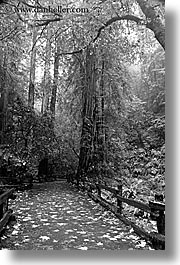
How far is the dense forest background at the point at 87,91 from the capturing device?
3277mm

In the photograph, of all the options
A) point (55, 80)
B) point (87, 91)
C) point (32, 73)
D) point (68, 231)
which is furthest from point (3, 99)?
point (68, 231)

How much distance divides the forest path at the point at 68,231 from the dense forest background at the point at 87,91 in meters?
0.58

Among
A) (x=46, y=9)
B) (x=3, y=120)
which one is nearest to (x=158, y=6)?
(x=46, y=9)

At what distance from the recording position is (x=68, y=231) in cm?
305

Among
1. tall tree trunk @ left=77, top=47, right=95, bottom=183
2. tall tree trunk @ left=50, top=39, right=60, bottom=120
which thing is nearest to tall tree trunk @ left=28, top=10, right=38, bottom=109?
tall tree trunk @ left=50, top=39, right=60, bottom=120

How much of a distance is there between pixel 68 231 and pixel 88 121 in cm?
334

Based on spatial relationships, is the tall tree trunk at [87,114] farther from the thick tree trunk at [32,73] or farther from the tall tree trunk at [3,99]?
the tall tree trunk at [3,99]

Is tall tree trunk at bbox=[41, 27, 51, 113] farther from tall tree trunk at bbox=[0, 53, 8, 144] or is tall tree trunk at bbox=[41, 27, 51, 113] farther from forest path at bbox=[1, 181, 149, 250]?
forest path at bbox=[1, 181, 149, 250]

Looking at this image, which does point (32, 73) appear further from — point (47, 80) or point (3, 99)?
point (3, 99)

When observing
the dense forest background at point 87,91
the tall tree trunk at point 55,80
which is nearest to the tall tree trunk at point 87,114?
the dense forest background at point 87,91

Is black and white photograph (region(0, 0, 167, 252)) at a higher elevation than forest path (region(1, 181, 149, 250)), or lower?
higher

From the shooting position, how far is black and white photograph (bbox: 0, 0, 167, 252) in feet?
9.97

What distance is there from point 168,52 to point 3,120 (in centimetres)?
418

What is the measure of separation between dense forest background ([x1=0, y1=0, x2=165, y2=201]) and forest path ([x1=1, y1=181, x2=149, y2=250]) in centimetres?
58
